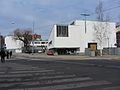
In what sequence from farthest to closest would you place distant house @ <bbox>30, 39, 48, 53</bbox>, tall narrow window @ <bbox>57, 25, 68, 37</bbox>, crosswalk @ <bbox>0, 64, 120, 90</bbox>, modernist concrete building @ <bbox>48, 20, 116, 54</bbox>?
distant house @ <bbox>30, 39, 48, 53</bbox> < tall narrow window @ <bbox>57, 25, 68, 37</bbox> < modernist concrete building @ <bbox>48, 20, 116, 54</bbox> < crosswalk @ <bbox>0, 64, 120, 90</bbox>

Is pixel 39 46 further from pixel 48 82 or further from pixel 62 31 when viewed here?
pixel 48 82

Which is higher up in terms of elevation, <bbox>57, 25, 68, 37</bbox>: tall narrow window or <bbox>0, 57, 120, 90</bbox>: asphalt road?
<bbox>57, 25, 68, 37</bbox>: tall narrow window

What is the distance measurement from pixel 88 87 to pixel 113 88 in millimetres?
1019

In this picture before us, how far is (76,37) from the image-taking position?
89.3 m

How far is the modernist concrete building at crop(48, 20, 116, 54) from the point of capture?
85938 mm

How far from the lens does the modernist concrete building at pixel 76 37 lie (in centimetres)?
8594

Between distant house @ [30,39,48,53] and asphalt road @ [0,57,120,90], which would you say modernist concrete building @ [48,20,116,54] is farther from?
asphalt road @ [0,57,120,90]

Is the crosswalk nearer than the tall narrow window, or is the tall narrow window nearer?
the crosswalk

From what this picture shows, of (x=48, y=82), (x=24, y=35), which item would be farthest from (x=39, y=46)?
(x=48, y=82)

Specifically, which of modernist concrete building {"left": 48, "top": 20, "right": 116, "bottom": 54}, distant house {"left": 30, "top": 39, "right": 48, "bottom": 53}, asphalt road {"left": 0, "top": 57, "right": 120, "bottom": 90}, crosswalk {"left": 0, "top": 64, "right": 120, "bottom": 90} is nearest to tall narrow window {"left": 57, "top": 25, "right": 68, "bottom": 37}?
modernist concrete building {"left": 48, "top": 20, "right": 116, "bottom": 54}

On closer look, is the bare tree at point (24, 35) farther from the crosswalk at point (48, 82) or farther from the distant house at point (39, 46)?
the crosswalk at point (48, 82)

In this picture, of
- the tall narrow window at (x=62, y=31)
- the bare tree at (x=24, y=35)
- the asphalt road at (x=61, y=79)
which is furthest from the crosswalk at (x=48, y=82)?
the bare tree at (x=24, y=35)

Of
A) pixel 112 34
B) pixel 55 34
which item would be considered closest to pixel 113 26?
pixel 112 34

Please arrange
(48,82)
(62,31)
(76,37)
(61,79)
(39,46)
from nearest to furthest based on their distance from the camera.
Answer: (48,82), (61,79), (62,31), (76,37), (39,46)
